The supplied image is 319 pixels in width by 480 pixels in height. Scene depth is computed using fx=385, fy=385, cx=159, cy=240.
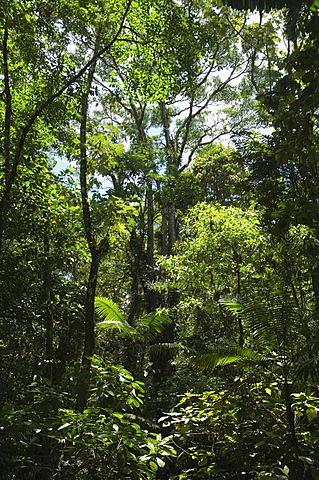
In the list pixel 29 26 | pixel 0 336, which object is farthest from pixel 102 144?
pixel 0 336

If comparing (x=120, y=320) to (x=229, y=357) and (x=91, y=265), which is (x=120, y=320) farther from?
(x=229, y=357)

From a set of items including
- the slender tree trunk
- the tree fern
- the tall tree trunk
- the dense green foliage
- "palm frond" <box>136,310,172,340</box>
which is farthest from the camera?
"palm frond" <box>136,310,172,340</box>

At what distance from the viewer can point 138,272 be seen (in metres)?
9.86

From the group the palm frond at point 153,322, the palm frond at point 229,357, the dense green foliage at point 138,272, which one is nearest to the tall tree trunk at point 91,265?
the dense green foliage at point 138,272

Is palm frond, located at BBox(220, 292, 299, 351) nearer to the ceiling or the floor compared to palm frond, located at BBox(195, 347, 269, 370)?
nearer to the ceiling

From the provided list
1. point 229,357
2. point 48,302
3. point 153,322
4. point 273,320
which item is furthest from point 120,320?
point 273,320

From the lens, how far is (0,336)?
17.6ft

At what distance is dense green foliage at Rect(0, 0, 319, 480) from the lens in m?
2.94

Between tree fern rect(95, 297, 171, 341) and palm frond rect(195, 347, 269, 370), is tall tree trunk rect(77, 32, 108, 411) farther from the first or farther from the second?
palm frond rect(195, 347, 269, 370)

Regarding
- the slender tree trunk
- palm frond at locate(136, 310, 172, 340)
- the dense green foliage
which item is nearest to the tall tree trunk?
the dense green foliage

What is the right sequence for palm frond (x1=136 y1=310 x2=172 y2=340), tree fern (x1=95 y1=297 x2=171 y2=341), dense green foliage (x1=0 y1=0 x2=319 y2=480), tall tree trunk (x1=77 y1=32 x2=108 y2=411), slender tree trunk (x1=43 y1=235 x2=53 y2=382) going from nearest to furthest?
dense green foliage (x1=0 y1=0 x2=319 y2=480) < tall tree trunk (x1=77 y1=32 x2=108 y2=411) < tree fern (x1=95 y1=297 x2=171 y2=341) < slender tree trunk (x1=43 y1=235 x2=53 y2=382) < palm frond (x1=136 y1=310 x2=172 y2=340)

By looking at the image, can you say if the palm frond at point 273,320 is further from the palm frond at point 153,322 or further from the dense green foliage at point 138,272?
the palm frond at point 153,322

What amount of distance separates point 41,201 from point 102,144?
3.70 feet

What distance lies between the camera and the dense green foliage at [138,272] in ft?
9.66
